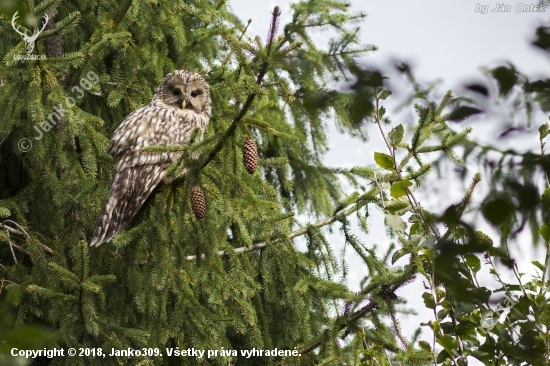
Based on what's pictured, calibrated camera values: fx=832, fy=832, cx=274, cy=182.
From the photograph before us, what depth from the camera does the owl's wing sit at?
4371 mm

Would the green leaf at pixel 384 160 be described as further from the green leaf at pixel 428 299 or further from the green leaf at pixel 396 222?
the green leaf at pixel 428 299

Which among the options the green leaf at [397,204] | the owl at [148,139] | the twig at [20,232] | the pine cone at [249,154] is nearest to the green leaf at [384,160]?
the green leaf at [397,204]

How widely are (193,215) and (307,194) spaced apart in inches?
92.7

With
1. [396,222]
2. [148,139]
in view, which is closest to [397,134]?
[396,222]

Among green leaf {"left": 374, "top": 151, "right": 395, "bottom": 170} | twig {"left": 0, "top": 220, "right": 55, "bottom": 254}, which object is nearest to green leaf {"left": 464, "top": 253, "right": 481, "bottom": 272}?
green leaf {"left": 374, "top": 151, "right": 395, "bottom": 170}

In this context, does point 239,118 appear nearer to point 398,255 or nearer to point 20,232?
point 398,255

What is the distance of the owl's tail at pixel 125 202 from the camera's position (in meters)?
4.37

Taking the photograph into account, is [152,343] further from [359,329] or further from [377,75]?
[377,75]

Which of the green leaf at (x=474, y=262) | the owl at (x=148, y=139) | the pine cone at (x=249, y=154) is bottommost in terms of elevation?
the green leaf at (x=474, y=262)

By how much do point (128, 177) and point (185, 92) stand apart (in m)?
0.90

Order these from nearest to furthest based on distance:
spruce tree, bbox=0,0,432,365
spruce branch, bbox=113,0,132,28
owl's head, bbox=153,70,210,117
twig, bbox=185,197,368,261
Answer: spruce tree, bbox=0,0,432,365 < twig, bbox=185,197,368,261 < spruce branch, bbox=113,0,132,28 < owl's head, bbox=153,70,210,117

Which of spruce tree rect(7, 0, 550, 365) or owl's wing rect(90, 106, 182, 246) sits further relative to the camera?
owl's wing rect(90, 106, 182, 246)

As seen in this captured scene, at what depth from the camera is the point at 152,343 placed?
172 inches

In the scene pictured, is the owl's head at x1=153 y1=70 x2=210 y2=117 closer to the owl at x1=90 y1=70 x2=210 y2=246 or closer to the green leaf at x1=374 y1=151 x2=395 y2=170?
the owl at x1=90 y1=70 x2=210 y2=246
